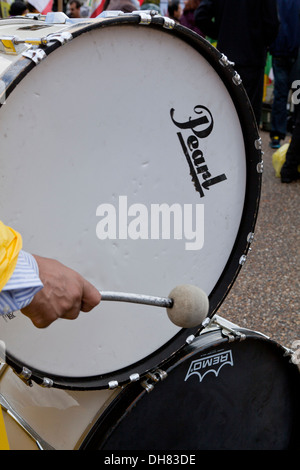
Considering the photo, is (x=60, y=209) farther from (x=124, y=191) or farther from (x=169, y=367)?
(x=169, y=367)

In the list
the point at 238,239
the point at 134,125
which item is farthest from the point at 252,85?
the point at 134,125

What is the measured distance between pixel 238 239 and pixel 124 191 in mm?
433

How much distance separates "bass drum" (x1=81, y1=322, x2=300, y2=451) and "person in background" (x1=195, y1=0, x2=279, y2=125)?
2.85 meters

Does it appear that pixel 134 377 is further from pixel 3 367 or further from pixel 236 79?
pixel 236 79

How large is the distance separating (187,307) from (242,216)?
0.58 metres

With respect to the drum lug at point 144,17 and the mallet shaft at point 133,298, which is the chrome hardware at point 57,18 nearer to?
the drum lug at point 144,17

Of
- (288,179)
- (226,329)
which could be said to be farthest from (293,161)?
(226,329)

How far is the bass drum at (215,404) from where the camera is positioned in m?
1.39

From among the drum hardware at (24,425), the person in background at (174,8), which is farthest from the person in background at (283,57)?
the drum hardware at (24,425)

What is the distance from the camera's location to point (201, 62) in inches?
52.1

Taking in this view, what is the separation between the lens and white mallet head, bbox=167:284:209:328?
104 centimetres

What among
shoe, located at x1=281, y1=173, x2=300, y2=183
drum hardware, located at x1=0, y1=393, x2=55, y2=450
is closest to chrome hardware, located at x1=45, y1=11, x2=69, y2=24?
drum hardware, located at x1=0, y1=393, x2=55, y2=450

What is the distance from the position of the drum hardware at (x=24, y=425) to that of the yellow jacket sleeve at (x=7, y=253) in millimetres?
597

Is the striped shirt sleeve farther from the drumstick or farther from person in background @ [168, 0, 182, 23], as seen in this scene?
person in background @ [168, 0, 182, 23]
